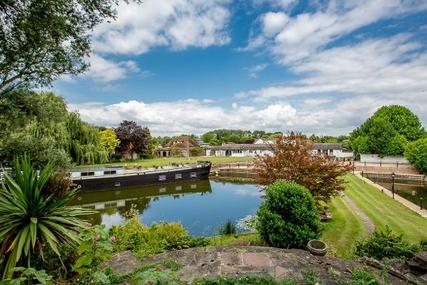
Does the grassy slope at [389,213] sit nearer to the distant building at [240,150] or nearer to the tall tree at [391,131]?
the tall tree at [391,131]

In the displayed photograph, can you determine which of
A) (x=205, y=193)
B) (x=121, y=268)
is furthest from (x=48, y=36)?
(x=205, y=193)

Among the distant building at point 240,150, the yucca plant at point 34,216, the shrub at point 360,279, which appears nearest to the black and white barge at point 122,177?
the yucca plant at point 34,216

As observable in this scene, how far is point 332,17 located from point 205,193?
17706 mm

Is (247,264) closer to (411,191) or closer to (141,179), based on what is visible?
(411,191)

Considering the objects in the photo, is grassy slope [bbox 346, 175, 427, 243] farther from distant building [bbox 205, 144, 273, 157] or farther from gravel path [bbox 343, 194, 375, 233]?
distant building [bbox 205, 144, 273, 157]

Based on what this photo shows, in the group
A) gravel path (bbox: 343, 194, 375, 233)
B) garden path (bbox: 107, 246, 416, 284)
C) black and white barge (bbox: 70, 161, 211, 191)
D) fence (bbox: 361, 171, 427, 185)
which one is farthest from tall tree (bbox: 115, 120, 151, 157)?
garden path (bbox: 107, 246, 416, 284)

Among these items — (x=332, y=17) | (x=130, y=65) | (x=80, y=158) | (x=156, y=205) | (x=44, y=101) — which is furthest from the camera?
(x=80, y=158)

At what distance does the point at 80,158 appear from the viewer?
29359 mm

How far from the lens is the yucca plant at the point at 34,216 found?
3963 millimetres

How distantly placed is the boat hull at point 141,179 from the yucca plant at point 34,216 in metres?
19.1

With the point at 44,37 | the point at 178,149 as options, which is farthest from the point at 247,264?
the point at 178,149

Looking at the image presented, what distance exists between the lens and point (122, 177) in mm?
26266

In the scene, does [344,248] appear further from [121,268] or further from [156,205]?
[156,205]

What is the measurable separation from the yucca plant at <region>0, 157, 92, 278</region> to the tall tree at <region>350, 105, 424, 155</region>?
1657 inches
